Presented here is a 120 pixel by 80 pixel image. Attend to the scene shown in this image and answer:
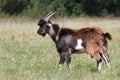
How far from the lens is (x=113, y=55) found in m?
13.1

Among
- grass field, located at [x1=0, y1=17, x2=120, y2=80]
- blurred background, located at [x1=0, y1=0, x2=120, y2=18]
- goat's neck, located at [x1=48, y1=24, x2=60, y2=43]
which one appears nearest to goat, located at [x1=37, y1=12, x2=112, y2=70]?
goat's neck, located at [x1=48, y1=24, x2=60, y2=43]

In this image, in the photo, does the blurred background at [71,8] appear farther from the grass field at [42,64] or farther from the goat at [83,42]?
the goat at [83,42]

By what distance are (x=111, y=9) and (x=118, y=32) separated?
777 inches

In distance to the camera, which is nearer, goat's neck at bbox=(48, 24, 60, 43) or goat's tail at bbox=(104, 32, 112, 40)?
goat's tail at bbox=(104, 32, 112, 40)

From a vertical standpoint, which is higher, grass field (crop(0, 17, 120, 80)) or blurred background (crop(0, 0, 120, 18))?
grass field (crop(0, 17, 120, 80))

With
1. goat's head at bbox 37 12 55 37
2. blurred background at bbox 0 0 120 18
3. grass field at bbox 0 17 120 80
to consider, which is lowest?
blurred background at bbox 0 0 120 18

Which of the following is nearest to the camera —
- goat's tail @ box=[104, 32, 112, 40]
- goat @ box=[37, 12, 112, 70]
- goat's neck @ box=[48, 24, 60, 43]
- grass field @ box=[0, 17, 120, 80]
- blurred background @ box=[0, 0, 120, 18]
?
grass field @ box=[0, 17, 120, 80]

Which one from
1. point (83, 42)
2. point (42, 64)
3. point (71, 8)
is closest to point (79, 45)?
point (83, 42)

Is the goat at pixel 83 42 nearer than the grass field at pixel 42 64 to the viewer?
No

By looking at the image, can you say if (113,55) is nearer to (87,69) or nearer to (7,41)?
(87,69)

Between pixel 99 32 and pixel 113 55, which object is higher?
pixel 99 32

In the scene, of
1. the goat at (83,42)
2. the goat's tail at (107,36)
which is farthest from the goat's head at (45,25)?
the goat's tail at (107,36)

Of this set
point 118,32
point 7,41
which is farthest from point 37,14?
point 7,41

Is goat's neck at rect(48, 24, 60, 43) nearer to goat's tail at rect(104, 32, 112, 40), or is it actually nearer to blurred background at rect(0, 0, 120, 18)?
goat's tail at rect(104, 32, 112, 40)
